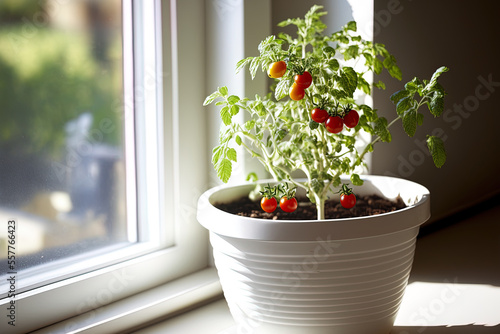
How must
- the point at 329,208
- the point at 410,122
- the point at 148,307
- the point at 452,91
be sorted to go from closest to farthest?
the point at 410,122 → the point at 148,307 → the point at 329,208 → the point at 452,91

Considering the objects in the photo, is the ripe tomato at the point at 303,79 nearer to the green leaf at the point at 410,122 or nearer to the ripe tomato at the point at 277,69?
the ripe tomato at the point at 277,69

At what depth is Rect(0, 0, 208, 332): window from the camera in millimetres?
976

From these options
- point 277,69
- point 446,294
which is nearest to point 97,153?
point 277,69

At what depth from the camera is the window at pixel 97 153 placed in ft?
3.20

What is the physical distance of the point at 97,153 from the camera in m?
1.12

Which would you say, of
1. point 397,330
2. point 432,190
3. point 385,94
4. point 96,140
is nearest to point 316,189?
point 397,330

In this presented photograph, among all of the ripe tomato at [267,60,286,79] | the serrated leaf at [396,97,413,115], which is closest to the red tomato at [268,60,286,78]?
the ripe tomato at [267,60,286,79]

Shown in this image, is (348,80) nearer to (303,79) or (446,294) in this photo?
(303,79)

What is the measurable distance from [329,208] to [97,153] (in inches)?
20.7

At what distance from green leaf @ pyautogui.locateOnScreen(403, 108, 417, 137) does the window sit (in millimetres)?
496

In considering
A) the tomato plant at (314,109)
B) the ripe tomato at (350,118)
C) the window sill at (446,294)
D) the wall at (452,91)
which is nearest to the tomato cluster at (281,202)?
the tomato plant at (314,109)

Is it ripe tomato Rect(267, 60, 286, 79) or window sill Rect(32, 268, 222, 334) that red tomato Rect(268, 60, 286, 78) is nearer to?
ripe tomato Rect(267, 60, 286, 79)

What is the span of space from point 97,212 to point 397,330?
2.17ft

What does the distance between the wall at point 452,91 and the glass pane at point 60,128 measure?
70cm
